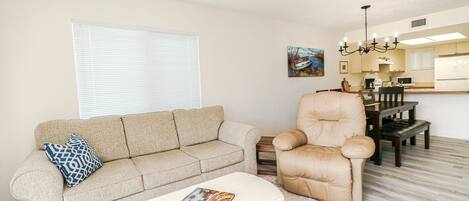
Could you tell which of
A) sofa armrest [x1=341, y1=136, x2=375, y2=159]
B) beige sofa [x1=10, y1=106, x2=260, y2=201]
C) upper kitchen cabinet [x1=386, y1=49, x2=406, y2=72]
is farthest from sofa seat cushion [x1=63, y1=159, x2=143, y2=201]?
upper kitchen cabinet [x1=386, y1=49, x2=406, y2=72]

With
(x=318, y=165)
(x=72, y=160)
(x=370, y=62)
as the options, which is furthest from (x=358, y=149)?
(x=370, y=62)

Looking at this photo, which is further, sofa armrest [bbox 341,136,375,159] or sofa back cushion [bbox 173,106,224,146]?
sofa back cushion [bbox 173,106,224,146]

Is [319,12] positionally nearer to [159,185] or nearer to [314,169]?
[314,169]

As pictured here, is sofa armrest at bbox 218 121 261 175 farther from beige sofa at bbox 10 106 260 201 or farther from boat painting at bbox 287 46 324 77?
boat painting at bbox 287 46 324 77

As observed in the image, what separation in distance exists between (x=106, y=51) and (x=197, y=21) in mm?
1216

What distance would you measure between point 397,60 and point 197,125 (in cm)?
662

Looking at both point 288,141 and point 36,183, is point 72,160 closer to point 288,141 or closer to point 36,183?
point 36,183

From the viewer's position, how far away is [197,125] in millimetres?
2838

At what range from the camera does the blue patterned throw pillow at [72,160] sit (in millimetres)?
1729

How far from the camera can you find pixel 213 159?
234 centimetres

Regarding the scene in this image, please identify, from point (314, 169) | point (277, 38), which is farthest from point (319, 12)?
point (314, 169)

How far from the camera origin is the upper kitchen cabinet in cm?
671

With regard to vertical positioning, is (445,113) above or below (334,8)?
below

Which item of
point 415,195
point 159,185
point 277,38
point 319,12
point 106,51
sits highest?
point 319,12
